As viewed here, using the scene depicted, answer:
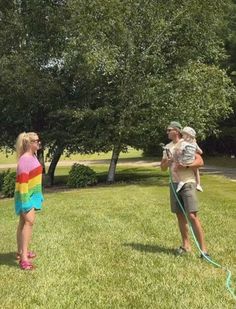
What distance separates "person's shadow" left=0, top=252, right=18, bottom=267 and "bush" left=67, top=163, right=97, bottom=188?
541 inches

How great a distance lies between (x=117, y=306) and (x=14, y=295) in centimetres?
115

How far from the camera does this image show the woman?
7.21 meters

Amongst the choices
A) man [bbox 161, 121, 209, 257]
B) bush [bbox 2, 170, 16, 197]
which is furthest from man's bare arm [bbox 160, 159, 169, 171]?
bush [bbox 2, 170, 16, 197]

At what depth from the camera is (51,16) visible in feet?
74.0

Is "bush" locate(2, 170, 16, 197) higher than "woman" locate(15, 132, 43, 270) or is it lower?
lower

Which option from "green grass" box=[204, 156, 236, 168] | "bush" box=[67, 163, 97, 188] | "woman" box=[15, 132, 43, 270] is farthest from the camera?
"green grass" box=[204, 156, 236, 168]

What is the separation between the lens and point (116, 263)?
730 cm

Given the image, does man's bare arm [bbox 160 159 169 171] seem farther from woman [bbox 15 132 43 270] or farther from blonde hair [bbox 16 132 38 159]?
blonde hair [bbox 16 132 38 159]

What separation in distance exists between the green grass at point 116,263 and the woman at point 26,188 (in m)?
0.37

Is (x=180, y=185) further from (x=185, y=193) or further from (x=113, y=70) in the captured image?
(x=113, y=70)

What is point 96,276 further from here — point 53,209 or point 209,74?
point 209,74

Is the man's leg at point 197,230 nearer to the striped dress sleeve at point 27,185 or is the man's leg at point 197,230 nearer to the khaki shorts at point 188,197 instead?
the khaki shorts at point 188,197

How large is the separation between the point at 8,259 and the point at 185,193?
2.53 metres

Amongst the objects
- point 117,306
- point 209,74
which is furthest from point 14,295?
point 209,74
